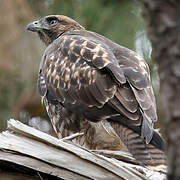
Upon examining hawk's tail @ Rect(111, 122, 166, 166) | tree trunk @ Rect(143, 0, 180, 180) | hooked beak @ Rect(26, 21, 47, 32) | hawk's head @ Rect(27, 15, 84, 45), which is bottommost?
tree trunk @ Rect(143, 0, 180, 180)

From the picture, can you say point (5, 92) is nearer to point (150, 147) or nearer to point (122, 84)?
point (122, 84)

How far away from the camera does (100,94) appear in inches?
172

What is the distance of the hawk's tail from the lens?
3.57 m

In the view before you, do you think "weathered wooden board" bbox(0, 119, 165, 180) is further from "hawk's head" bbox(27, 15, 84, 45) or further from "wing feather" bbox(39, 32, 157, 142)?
"hawk's head" bbox(27, 15, 84, 45)

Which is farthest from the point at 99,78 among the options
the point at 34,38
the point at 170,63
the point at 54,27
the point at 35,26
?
the point at 170,63

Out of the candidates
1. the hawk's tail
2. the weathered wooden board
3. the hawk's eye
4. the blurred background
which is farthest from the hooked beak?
the weathered wooden board

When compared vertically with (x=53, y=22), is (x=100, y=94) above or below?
below

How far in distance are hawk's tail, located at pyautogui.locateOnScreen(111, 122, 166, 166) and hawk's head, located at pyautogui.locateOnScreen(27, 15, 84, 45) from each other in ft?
8.54

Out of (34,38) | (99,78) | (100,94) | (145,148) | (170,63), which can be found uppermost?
(34,38)

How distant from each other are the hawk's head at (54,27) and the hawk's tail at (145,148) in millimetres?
2604

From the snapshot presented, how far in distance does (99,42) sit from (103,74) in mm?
706

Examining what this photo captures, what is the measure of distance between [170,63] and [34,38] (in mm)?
5735

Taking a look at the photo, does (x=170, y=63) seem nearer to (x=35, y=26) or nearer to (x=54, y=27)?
(x=35, y=26)

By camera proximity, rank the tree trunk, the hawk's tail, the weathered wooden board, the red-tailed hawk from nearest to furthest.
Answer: the tree trunk < the weathered wooden board < the hawk's tail < the red-tailed hawk
